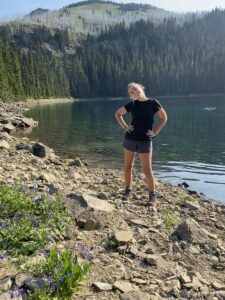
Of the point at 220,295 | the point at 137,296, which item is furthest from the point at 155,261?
the point at 137,296

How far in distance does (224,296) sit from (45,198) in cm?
434

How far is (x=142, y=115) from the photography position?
1147cm

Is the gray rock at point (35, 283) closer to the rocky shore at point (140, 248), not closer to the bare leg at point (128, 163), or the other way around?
the rocky shore at point (140, 248)

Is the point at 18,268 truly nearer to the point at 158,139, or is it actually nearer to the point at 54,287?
the point at 54,287

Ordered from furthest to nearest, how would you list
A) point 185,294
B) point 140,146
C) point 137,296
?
point 140,146, point 185,294, point 137,296

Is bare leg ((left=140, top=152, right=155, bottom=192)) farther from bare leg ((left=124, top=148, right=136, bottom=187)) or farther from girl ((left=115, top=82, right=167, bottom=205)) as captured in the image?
bare leg ((left=124, top=148, right=136, bottom=187))

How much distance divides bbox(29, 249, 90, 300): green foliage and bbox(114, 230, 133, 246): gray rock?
1964mm

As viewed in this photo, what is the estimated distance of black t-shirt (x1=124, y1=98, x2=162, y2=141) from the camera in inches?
447

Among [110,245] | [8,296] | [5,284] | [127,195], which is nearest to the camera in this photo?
[8,296]

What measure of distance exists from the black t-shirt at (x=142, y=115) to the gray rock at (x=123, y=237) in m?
3.83

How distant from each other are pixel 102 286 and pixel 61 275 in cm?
85

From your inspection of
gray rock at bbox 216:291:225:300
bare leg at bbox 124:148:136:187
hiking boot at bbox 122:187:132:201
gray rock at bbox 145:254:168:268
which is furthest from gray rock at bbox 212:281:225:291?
bare leg at bbox 124:148:136:187

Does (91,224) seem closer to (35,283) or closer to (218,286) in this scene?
(218,286)

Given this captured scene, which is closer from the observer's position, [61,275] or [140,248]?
[61,275]
